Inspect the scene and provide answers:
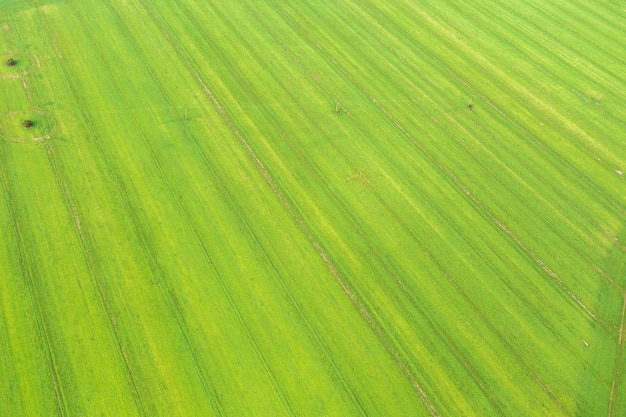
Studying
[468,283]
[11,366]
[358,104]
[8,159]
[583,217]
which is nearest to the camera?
[11,366]

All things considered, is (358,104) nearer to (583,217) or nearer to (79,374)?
(583,217)

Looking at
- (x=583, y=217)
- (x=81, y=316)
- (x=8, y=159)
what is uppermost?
(x=8, y=159)

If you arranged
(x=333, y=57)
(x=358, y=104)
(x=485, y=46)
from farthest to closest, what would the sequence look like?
(x=485, y=46)
(x=333, y=57)
(x=358, y=104)

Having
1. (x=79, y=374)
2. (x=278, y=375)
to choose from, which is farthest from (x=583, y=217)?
(x=79, y=374)

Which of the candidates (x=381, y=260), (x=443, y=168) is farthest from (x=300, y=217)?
(x=443, y=168)

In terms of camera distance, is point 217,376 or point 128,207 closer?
point 217,376

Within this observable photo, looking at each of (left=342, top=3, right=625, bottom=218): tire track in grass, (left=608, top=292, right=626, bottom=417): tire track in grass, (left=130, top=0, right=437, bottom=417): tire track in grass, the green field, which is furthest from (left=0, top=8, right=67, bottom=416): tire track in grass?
(left=342, top=3, right=625, bottom=218): tire track in grass

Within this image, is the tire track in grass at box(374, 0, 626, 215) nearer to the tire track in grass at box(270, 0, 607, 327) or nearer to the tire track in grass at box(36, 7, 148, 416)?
the tire track in grass at box(270, 0, 607, 327)
